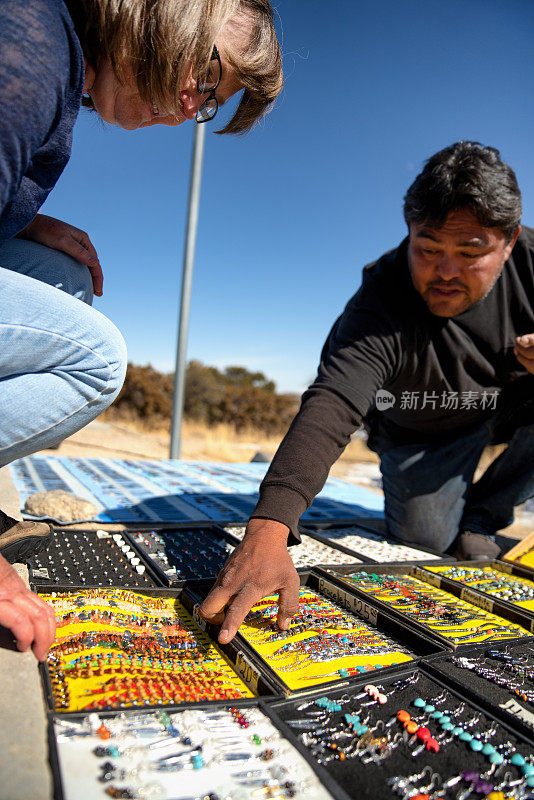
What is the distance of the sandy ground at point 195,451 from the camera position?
542cm

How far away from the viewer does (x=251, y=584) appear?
129cm

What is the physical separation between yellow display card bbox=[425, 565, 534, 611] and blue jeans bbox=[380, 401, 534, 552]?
1.40 ft

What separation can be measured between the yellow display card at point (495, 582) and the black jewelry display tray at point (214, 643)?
0.89 m

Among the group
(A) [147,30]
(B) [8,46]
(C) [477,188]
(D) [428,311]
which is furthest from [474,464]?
(B) [8,46]

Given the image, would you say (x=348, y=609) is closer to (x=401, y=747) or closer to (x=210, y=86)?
(x=401, y=747)

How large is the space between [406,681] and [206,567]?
2.64 feet

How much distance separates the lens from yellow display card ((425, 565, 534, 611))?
1.84 metres

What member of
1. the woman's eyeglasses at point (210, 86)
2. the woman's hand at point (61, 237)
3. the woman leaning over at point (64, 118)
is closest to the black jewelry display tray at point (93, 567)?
the woman leaning over at point (64, 118)

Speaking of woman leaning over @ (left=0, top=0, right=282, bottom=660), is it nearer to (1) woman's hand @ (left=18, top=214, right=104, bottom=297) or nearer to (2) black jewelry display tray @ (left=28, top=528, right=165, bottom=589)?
A: (1) woman's hand @ (left=18, top=214, right=104, bottom=297)

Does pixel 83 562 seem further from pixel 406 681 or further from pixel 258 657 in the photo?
pixel 406 681

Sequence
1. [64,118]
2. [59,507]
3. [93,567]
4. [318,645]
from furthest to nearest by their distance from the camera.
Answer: [59,507]
[93,567]
[318,645]
[64,118]

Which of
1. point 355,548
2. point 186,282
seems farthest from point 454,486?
point 186,282

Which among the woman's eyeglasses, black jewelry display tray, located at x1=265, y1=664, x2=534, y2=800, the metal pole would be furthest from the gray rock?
the metal pole

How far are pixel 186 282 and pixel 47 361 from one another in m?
4.17
